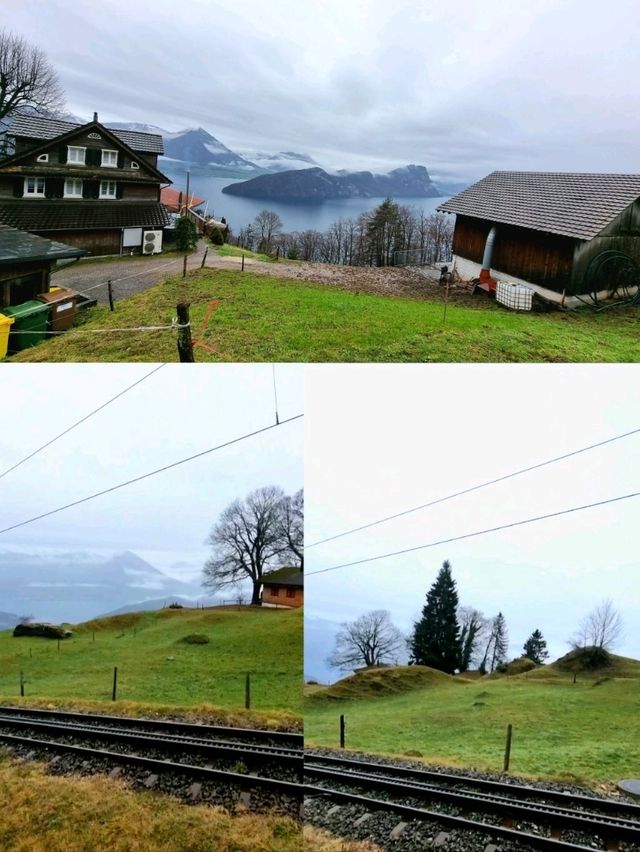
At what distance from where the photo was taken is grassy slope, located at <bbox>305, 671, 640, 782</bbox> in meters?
3.38

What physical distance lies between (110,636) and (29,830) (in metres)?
0.94

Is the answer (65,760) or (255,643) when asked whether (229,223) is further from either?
(65,760)

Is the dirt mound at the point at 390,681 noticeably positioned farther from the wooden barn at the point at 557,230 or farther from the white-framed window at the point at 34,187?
the white-framed window at the point at 34,187

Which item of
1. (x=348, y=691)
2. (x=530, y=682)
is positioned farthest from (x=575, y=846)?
(x=348, y=691)

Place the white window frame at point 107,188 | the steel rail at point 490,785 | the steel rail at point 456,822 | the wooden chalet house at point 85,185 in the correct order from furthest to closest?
the white window frame at point 107,188 → the wooden chalet house at point 85,185 → the steel rail at point 490,785 → the steel rail at point 456,822

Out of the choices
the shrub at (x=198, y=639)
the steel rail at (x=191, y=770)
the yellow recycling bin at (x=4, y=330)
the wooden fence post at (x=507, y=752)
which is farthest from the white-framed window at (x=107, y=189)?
the wooden fence post at (x=507, y=752)

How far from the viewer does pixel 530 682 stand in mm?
3455

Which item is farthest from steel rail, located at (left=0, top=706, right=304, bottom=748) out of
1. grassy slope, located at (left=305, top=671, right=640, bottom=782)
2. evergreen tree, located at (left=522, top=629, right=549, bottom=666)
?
evergreen tree, located at (left=522, top=629, right=549, bottom=666)

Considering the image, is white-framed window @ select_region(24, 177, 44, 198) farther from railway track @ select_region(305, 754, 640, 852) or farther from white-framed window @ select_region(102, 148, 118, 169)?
railway track @ select_region(305, 754, 640, 852)

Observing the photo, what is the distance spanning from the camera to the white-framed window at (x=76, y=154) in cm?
318

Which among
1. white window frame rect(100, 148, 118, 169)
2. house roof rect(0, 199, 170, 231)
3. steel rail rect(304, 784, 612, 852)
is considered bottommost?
steel rail rect(304, 784, 612, 852)

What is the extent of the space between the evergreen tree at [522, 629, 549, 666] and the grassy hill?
0.07 metres

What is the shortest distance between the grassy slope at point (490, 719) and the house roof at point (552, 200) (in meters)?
2.33

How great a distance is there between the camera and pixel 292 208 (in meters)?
3.58
